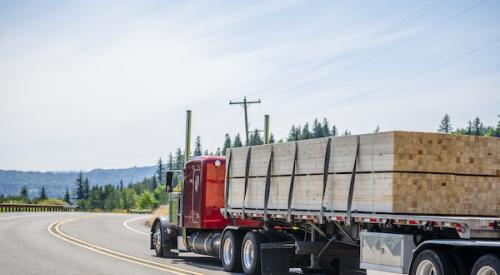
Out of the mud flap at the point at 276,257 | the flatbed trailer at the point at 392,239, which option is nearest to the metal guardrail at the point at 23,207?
the mud flap at the point at 276,257

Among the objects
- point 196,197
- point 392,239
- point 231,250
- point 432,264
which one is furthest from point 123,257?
point 432,264

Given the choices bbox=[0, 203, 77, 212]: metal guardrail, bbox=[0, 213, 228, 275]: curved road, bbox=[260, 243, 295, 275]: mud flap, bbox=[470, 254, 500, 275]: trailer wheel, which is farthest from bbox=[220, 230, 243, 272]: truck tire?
bbox=[0, 203, 77, 212]: metal guardrail

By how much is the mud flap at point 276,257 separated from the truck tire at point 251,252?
0.98 feet

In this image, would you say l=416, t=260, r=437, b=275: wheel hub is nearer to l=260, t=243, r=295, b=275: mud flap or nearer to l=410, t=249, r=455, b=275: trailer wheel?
l=410, t=249, r=455, b=275: trailer wheel

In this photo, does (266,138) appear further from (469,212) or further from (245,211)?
(469,212)

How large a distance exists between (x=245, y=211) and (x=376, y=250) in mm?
5269

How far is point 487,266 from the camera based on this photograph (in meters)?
10.0

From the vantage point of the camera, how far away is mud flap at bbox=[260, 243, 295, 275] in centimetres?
1570

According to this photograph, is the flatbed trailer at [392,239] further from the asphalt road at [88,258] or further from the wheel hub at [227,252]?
the asphalt road at [88,258]

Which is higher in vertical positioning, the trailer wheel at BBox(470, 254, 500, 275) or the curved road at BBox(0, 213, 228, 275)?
the trailer wheel at BBox(470, 254, 500, 275)

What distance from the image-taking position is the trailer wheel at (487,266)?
9.80 m

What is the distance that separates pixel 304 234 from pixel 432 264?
575cm

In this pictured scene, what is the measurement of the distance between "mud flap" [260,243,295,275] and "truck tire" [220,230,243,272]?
3.98 feet

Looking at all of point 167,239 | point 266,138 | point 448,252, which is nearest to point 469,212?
point 448,252
